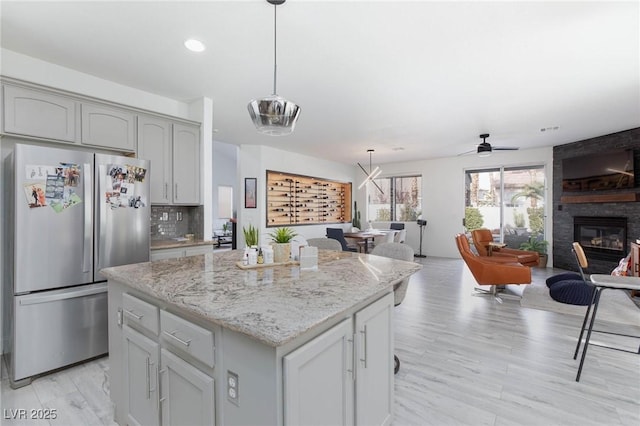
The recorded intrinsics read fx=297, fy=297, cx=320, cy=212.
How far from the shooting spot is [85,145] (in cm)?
278

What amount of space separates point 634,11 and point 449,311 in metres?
3.14

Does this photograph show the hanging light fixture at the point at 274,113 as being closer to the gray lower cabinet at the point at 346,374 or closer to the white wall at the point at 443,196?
the gray lower cabinet at the point at 346,374

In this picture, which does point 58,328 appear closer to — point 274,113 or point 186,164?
point 186,164

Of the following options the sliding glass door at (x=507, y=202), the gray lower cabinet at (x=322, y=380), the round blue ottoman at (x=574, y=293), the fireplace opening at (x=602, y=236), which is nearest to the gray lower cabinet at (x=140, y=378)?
the gray lower cabinet at (x=322, y=380)

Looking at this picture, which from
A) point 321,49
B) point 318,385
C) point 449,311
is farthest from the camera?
point 449,311

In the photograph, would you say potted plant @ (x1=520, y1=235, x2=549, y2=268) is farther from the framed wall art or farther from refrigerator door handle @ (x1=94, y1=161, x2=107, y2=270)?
refrigerator door handle @ (x1=94, y1=161, x2=107, y2=270)

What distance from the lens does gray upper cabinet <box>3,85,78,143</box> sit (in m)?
2.37

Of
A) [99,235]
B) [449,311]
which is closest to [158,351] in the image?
[99,235]

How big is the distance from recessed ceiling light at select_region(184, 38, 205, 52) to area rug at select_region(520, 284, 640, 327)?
4.68 m

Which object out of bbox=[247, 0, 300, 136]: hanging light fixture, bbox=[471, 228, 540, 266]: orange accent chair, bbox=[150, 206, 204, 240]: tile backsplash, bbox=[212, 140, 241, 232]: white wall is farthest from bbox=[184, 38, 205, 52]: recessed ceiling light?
bbox=[212, 140, 241, 232]: white wall

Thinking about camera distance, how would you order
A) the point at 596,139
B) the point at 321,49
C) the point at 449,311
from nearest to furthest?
the point at 321,49 < the point at 449,311 < the point at 596,139

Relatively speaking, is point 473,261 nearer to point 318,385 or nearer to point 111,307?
point 318,385

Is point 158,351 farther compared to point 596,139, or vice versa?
point 596,139

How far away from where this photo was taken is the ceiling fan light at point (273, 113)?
1786mm
